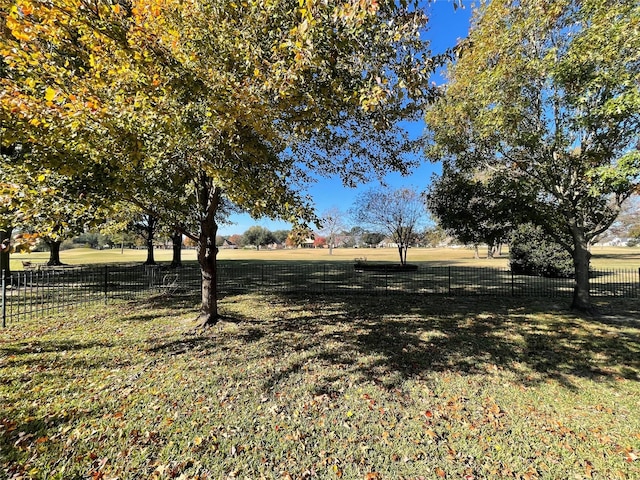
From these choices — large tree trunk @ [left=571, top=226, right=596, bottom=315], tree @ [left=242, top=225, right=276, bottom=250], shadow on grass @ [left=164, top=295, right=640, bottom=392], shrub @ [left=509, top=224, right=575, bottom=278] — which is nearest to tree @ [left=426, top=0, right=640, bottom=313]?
large tree trunk @ [left=571, top=226, right=596, bottom=315]

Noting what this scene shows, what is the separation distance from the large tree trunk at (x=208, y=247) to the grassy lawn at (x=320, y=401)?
1.66 feet

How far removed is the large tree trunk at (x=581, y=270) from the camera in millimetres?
8695

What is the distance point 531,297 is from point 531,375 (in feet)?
28.1

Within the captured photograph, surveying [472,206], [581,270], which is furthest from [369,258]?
[581,270]

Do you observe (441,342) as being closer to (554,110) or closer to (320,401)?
(320,401)

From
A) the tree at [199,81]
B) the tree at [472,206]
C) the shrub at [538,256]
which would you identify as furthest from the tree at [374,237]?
the tree at [199,81]

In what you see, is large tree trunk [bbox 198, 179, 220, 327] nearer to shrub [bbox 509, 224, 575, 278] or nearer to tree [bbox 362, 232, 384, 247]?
shrub [bbox 509, 224, 575, 278]

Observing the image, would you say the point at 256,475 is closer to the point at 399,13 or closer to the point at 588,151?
the point at 399,13

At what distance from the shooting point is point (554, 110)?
813 centimetres

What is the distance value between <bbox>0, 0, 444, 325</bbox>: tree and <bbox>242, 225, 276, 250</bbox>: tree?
101182 mm

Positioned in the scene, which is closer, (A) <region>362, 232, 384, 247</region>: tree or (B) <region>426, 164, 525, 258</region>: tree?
(B) <region>426, 164, 525, 258</region>: tree

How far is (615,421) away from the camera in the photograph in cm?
376

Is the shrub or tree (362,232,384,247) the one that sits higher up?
tree (362,232,384,247)

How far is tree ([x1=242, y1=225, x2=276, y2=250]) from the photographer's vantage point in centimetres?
10562
